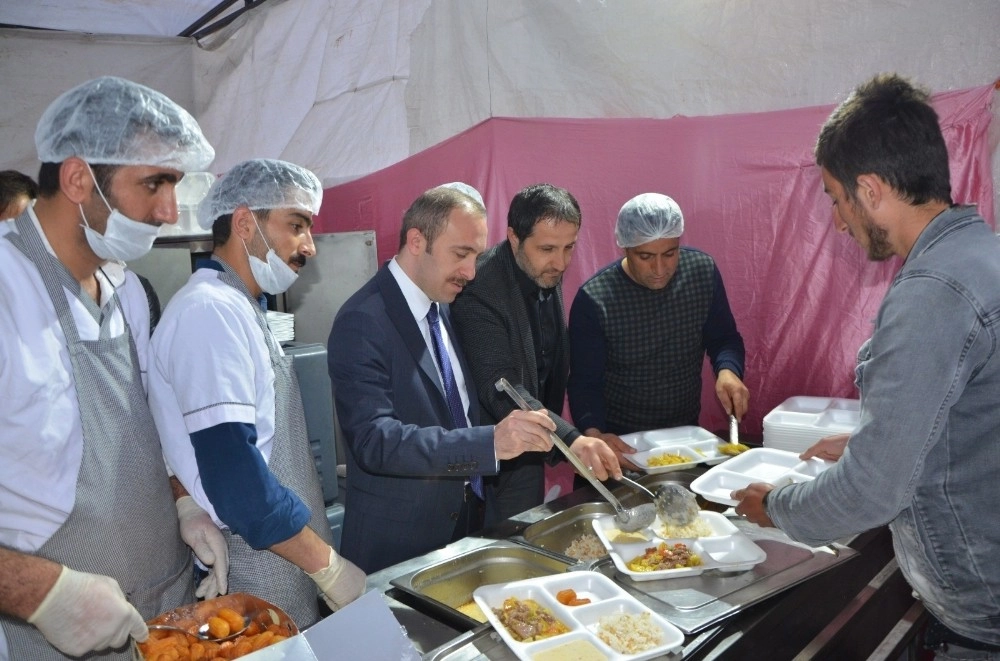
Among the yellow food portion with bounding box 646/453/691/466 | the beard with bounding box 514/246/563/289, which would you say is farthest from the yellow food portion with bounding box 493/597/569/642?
the beard with bounding box 514/246/563/289

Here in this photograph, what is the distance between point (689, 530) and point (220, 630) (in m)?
1.38

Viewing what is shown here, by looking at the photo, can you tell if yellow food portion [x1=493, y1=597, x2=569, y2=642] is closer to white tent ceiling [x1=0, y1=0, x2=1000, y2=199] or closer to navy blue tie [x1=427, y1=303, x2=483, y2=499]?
navy blue tie [x1=427, y1=303, x2=483, y2=499]

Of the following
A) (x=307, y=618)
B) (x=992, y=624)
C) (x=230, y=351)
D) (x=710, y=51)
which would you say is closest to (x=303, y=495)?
(x=307, y=618)

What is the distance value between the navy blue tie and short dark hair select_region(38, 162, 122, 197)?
105 cm

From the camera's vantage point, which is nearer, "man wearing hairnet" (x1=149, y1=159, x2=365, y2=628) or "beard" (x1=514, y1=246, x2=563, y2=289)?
"man wearing hairnet" (x1=149, y1=159, x2=365, y2=628)

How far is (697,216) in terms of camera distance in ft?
12.1

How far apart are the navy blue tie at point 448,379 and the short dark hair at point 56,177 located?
1.05 m

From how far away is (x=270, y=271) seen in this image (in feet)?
6.67

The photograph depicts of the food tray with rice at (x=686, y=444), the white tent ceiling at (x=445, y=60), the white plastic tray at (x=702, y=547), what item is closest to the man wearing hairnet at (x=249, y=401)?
the white plastic tray at (x=702, y=547)

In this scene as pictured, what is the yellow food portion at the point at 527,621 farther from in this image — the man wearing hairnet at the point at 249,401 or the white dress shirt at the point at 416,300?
the white dress shirt at the point at 416,300

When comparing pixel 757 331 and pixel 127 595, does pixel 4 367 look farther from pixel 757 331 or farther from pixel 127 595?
pixel 757 331

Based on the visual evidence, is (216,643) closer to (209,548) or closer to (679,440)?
(209,548)

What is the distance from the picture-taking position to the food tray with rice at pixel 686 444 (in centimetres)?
273

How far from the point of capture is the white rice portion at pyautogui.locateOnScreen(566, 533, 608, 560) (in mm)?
2092
